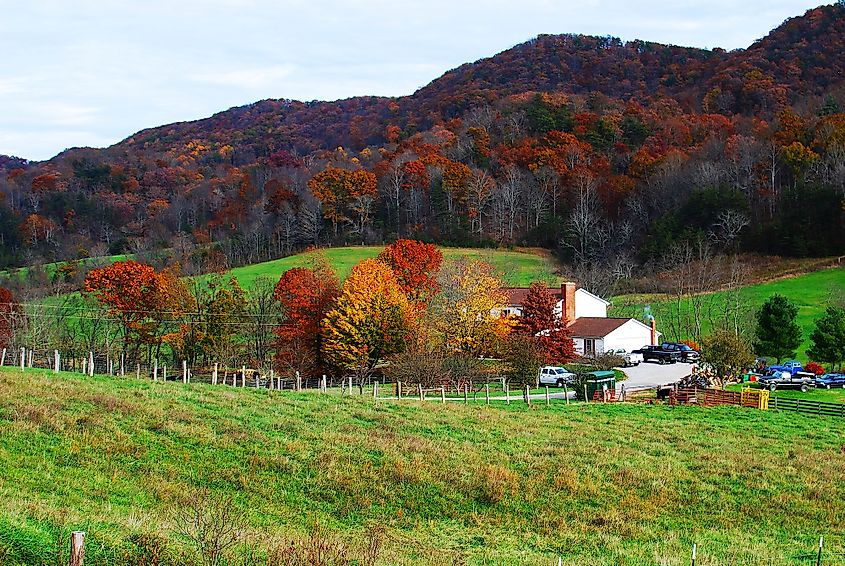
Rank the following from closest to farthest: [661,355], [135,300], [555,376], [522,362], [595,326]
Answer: [522,362], [555,376], [661,355], [135,300], [595,326]

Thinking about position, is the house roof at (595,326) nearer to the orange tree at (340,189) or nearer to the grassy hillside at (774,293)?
the grassy hillside at (774,293)

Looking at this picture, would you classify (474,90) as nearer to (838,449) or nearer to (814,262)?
(814,262)

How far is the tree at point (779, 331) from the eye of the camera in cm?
5288

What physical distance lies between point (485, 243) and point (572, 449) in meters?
80.6

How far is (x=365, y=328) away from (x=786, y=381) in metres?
27.4

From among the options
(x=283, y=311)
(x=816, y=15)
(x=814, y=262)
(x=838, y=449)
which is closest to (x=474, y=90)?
(x=816, y=15)

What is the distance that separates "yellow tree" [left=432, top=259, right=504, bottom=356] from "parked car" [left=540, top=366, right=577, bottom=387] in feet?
20.2

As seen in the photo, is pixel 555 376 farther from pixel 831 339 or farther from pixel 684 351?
pixel 831 339

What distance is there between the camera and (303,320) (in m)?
60.7

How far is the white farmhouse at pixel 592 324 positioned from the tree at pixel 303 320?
14754 mm

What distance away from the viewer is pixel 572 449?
25.1 meters

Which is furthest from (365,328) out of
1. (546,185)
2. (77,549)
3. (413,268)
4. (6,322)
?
(546,185)

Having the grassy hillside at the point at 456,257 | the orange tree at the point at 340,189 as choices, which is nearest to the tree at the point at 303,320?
the grassy hillside at the point at 456,257

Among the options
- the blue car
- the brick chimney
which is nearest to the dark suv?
the brick chimney
